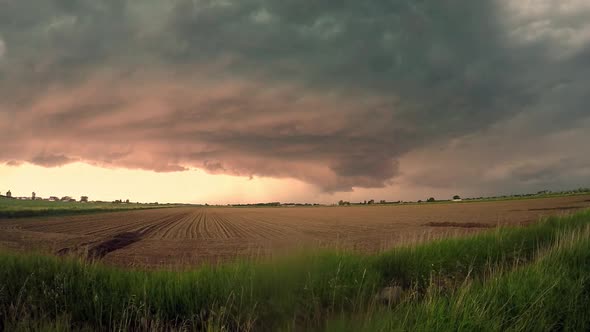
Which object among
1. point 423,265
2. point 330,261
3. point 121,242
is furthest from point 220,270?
point 121,242

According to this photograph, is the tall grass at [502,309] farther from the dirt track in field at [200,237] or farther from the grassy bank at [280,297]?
the dirt track in field at [200,237]

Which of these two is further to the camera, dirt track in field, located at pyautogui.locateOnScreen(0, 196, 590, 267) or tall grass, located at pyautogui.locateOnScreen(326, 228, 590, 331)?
dirt track in field, located at pyautogui.locateOnScreen(0, 196, 590, 267)

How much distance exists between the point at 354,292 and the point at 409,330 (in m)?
3.08

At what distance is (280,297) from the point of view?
6.91 m

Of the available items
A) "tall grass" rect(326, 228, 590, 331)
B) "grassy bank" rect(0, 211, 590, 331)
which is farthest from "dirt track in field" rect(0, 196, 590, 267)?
"tall grass" rect(326, 228, 590, 331)

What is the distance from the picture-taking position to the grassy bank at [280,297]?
202 inches

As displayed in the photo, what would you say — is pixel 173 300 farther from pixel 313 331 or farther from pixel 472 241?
pixel 472 241

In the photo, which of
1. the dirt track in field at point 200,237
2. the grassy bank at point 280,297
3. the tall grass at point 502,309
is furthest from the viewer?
the dirt track in field at point 200,237

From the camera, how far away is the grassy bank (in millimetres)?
5133

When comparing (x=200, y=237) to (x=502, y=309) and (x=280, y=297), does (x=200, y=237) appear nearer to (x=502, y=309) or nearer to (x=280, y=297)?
(x=280, y=297)

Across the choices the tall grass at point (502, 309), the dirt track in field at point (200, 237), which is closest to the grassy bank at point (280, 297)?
the tall grass at point (502, 309)

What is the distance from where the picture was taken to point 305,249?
9578mm

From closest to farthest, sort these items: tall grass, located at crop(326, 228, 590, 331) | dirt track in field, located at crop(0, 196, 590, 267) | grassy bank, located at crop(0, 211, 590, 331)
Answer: tall grass, located at crop(326, 228, 590, 331) → grassy bank, located at crop(0, 211, 590, 331) → dirt track in field, located at crop(0, 196, 590, 267)

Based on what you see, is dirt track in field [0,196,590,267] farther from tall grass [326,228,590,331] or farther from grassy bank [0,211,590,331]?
tall grass [326,228,590,331]
